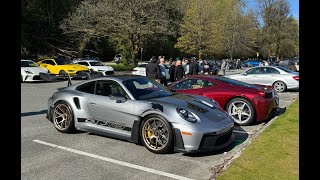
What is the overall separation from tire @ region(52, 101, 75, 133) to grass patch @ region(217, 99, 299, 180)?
3.50 meters

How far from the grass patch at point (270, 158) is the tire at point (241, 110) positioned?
2.32 feet

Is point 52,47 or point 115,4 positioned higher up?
point 115,4

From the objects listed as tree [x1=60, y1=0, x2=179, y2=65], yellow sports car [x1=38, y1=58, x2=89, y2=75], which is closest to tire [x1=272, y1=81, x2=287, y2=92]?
yellow sports car [x1=38, y1=58, x2=89, y2=75]

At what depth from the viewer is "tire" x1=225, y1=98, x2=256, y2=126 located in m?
7.79

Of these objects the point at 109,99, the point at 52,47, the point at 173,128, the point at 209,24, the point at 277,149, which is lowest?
the point at 277,149

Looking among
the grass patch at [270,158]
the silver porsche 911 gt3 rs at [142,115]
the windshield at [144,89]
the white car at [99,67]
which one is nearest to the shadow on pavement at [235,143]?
the silver porsche 911 gt3 rs at [142,115]

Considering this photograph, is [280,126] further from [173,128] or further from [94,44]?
[94,44]

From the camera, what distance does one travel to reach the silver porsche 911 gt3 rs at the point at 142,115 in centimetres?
529

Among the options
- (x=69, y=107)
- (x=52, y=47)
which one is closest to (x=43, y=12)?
(x=52, y=47)

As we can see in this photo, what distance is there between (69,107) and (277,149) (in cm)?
412

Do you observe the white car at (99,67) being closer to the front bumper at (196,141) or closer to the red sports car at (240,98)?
the red sports car at (240,98)

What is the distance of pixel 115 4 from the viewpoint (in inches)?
1265

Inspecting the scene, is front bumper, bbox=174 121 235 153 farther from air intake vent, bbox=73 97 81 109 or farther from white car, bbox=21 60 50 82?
white car, bbox=21 60 50 82
